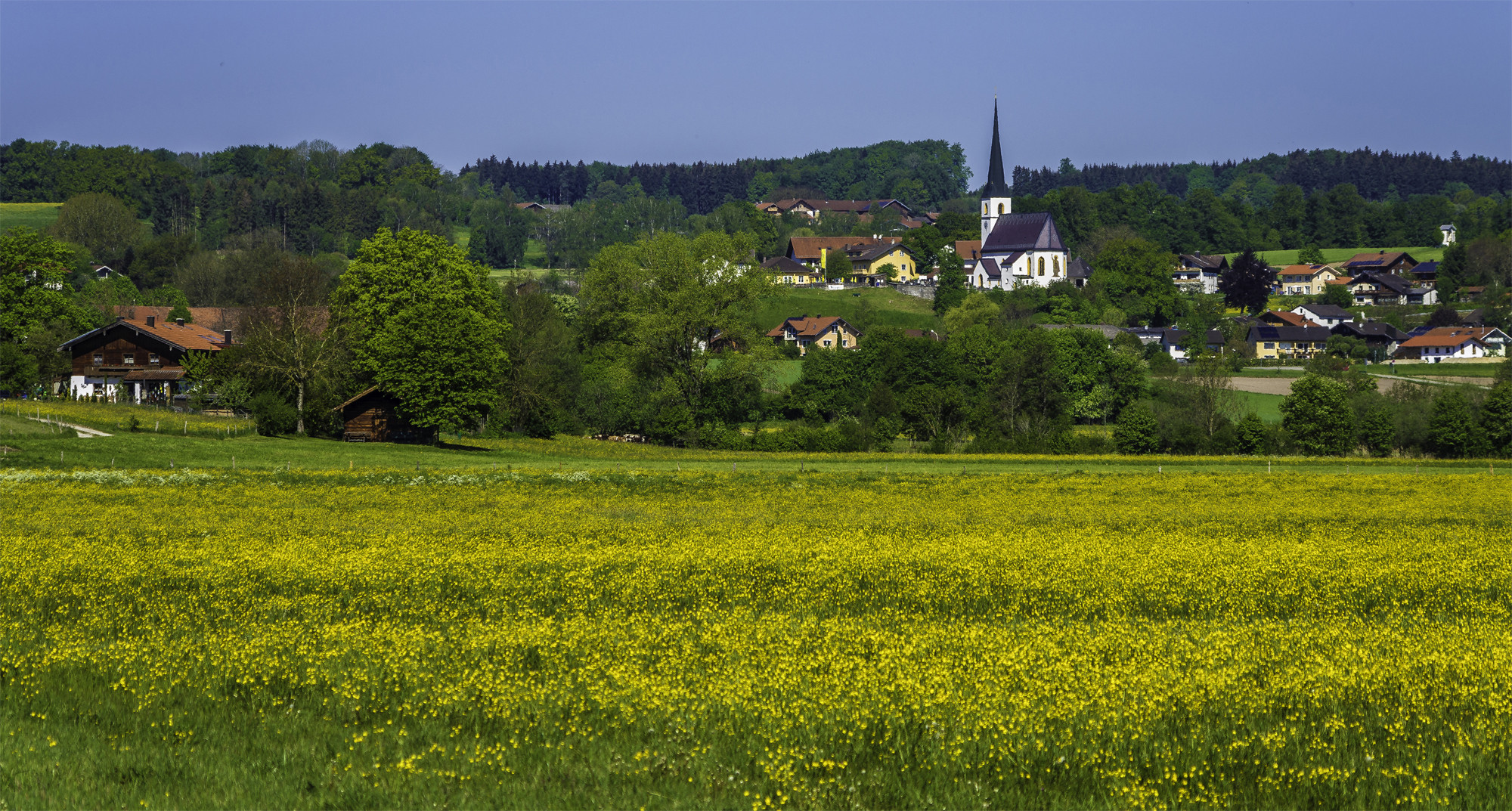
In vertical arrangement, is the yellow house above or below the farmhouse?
above

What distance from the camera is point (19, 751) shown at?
11.6m

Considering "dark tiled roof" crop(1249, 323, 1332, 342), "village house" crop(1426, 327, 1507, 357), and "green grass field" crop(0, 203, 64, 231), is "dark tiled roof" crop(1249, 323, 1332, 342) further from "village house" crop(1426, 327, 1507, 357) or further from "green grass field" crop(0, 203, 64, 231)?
"green grass field" crop(0, 203, 64, 231)

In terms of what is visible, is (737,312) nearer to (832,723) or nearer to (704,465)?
(704,465)

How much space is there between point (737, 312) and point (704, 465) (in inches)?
1276

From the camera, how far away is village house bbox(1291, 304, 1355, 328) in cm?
16412

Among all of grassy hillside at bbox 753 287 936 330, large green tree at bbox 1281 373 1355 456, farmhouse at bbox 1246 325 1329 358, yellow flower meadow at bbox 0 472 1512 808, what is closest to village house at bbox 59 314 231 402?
yellow flower meadow at bbox 0 472 1512 808

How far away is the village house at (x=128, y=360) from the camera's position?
8725 cm

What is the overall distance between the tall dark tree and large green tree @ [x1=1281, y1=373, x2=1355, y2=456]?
11094 cm

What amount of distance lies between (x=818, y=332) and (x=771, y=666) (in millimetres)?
129662

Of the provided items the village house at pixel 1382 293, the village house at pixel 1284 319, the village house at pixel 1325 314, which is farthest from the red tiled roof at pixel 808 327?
Answer: the village house at pixel 1382 293

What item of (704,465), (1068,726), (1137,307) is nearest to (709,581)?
(1068,726)

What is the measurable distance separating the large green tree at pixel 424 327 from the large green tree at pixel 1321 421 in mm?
49385

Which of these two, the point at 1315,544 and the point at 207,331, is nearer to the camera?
the point at 1315,544

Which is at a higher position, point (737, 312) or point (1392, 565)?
point (737, 312)
